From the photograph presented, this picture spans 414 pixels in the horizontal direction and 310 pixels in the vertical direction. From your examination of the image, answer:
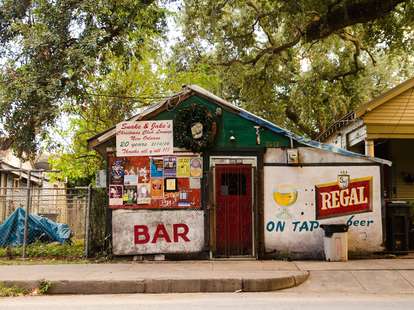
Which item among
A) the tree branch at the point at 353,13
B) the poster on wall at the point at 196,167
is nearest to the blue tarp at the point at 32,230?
the poster on wall at the point at 196,167

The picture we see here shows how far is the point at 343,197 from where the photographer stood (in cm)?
1288

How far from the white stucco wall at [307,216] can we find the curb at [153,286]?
3565mm

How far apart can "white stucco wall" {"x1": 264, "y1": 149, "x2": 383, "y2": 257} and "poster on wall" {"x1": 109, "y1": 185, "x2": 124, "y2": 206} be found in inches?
146

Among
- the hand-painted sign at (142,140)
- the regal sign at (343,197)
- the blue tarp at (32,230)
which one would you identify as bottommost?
the blue tarp at (32,230)

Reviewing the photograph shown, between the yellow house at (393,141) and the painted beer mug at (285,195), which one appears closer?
the painted beer mug at (285,195)

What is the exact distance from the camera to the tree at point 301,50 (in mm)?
17188

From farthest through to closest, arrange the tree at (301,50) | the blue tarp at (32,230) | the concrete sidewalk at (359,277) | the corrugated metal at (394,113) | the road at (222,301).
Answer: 1. the tree at (301,50)
2. the corrugated metal at (394,113)
3. the blue tarp at (32,230)
4. the concrete sidewalk at (359,277)
5. the road at (222,301)

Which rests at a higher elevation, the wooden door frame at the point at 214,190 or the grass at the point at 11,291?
the wooden door frame at the point at 214,190

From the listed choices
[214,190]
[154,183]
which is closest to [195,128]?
[214,190]

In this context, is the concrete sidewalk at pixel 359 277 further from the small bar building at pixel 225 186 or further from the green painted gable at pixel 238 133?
the green painted gable at pixel 238 133

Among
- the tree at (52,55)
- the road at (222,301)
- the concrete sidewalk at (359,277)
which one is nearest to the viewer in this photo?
the road at (222,301)

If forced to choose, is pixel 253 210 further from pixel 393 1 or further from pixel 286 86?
pixel 286 86

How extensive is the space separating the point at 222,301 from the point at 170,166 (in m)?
5.24

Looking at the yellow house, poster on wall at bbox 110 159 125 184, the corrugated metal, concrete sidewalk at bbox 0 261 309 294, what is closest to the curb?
concrete sidewalk at bbox 0 261 309 294
